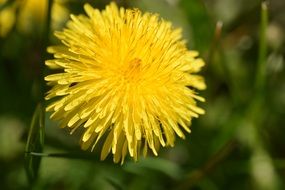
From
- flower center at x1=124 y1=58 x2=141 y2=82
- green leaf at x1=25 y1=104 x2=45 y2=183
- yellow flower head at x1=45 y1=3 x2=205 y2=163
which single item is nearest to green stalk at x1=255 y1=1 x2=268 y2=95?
yellow flower head at x1=45 y1=3 x2=205 y2=163

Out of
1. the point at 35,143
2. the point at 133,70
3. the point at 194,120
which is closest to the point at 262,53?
the point at 194,120

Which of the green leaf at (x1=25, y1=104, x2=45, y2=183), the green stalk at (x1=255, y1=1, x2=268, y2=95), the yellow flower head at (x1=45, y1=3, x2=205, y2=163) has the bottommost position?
the green leaf at (x1=25, y1=104, x2=45, y2=183)

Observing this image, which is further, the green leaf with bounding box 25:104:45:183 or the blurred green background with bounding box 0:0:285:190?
the blurred green background with bounding box 0:0:285:190

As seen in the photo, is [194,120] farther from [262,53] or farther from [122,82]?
[122,82]

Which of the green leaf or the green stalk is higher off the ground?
the green stalk

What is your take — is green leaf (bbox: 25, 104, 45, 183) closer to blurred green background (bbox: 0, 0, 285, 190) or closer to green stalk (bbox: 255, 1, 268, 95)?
blurred green background (bbox: 0, 0, 285, 190)

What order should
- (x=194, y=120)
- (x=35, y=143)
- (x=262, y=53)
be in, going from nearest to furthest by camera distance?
Answer: 1. (x=35, y=143)
2. (x=262, y=53)
3. (x=194, y=120)

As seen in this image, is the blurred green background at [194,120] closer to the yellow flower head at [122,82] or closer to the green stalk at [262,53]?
the green stalk at [262,53]

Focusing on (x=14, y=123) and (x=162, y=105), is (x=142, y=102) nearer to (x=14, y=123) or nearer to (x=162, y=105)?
(x=162, y=105)
